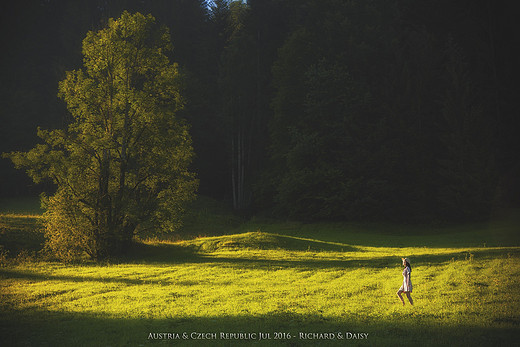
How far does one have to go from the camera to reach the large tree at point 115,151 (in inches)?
906

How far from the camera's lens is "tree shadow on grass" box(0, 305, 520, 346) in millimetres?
9531

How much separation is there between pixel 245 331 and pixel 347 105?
38.2 meters

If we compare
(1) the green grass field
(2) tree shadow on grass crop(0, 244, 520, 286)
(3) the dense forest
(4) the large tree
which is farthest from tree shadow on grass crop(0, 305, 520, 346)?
(3) the dense forest

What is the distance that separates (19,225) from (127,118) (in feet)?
33.9

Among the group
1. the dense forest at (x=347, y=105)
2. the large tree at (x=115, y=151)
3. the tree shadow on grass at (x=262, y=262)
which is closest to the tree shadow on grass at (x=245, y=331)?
the tree shadow on grass at (x=262, y=262)

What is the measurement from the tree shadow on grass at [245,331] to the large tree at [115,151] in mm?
12025

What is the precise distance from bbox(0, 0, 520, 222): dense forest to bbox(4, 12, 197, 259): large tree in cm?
2156

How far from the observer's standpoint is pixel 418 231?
39.9 meters

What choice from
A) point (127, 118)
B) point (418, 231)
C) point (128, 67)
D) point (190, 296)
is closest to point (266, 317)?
point (190, 296)

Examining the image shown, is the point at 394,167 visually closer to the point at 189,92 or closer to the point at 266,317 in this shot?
the point at 189,92

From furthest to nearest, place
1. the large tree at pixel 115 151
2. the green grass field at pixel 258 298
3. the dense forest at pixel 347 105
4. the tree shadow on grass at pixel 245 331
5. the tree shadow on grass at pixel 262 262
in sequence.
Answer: the dense forest at pixel 347 105 → the large tree at pixel 115 151 → the tree shadow on grass at pixel 262 262 → the green grass field at pixel 258 298 → the tree shadow on grass at pixel 245 331

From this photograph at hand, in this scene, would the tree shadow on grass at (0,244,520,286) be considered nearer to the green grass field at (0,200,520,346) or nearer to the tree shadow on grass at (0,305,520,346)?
the green grass field at (0,200,520,346)

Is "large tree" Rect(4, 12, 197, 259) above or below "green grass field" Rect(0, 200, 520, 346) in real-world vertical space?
above

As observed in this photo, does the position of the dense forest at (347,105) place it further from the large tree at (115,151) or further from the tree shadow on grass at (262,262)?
Result: the large tree at (115,151)
